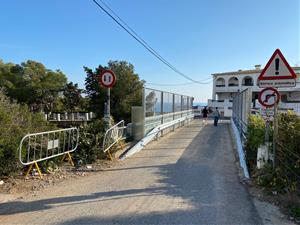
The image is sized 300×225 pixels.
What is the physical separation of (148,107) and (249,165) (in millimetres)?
5406

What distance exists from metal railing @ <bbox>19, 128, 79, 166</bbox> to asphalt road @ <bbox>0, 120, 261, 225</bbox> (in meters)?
1.08

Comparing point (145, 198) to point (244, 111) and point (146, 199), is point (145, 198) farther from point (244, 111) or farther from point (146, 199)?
point (244, 111)

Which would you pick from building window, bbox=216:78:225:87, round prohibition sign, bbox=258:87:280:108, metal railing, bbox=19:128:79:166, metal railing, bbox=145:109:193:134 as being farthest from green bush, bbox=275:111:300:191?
building window, bbox=216:78:225:87

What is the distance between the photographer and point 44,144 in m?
6.81

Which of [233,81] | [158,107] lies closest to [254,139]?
[158,107]

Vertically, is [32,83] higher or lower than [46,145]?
higher

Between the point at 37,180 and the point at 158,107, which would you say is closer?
the point at 37,180

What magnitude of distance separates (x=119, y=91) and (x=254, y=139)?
80.0ft

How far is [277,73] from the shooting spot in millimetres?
6082

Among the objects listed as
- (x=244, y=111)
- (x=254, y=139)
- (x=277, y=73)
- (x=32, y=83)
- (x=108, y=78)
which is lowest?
(x=254, y=139)

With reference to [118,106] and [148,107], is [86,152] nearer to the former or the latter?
[148,107]

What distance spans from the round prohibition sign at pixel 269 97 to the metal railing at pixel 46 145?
4.95 metres

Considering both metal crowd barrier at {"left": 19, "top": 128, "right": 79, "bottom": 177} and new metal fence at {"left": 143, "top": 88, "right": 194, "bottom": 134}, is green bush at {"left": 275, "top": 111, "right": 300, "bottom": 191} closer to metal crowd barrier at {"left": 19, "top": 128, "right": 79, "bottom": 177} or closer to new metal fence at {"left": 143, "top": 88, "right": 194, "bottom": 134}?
metal crowd barrier at {"left": 19, "top": 128, "right": 79, "bottom": 177}

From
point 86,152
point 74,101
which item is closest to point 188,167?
point 86,152
